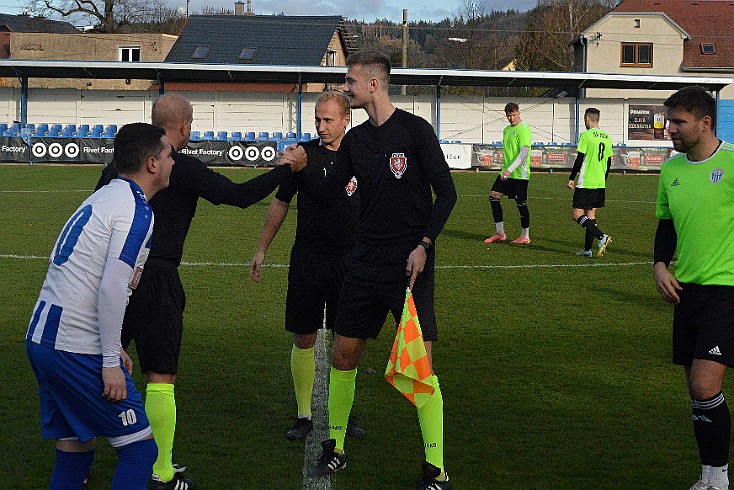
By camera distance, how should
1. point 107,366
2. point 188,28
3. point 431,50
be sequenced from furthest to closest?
point 431,50 → point 188,28 → point 107,366

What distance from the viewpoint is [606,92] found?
5866 centimetres

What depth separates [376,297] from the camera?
5.29 meters

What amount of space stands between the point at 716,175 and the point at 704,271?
0.50 m

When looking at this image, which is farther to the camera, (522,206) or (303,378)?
(522,206)

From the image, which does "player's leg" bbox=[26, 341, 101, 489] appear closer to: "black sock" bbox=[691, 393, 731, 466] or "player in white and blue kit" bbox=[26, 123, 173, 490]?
"player in white and blue kit" bbox=[26, 123, 173, 490]

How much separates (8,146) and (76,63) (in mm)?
7502

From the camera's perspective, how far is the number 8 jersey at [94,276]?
3742 millimetres

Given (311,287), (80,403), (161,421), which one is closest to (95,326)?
(80,403)

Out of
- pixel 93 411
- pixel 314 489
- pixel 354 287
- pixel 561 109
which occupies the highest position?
pixel 561 109

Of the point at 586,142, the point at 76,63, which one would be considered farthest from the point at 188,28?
the point at 586,142

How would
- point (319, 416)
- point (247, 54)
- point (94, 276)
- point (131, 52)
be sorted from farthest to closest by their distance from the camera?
point (131, 52)
point (247, 54)
point (319, 416)
point (94, 276)

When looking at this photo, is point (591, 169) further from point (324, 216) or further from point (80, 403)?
point (80, 403)

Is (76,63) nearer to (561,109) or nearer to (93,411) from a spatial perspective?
(561,109)

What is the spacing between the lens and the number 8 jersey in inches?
147
